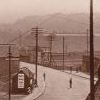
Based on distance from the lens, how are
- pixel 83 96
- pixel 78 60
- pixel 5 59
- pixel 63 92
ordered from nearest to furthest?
pixel 83 96
pixel 63 92
pixel 5 59
pixel 78 60

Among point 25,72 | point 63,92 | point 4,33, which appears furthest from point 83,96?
point 4,33

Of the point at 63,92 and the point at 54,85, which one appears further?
the point at 54,85

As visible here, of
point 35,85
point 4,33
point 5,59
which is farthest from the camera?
point 4,33

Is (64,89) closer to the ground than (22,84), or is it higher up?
closer to the ground

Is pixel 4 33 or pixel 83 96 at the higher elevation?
pixel 4 33

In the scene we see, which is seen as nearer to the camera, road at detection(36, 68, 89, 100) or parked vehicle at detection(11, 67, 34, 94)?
road at detection(36, 68, 89, 100)

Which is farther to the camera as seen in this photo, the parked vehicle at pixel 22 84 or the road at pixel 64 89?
the parked vehicle at pixel 22 84

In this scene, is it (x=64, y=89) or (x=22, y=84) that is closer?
(x=22, y=84)

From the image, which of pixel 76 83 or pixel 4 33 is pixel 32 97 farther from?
pixel 4 33
